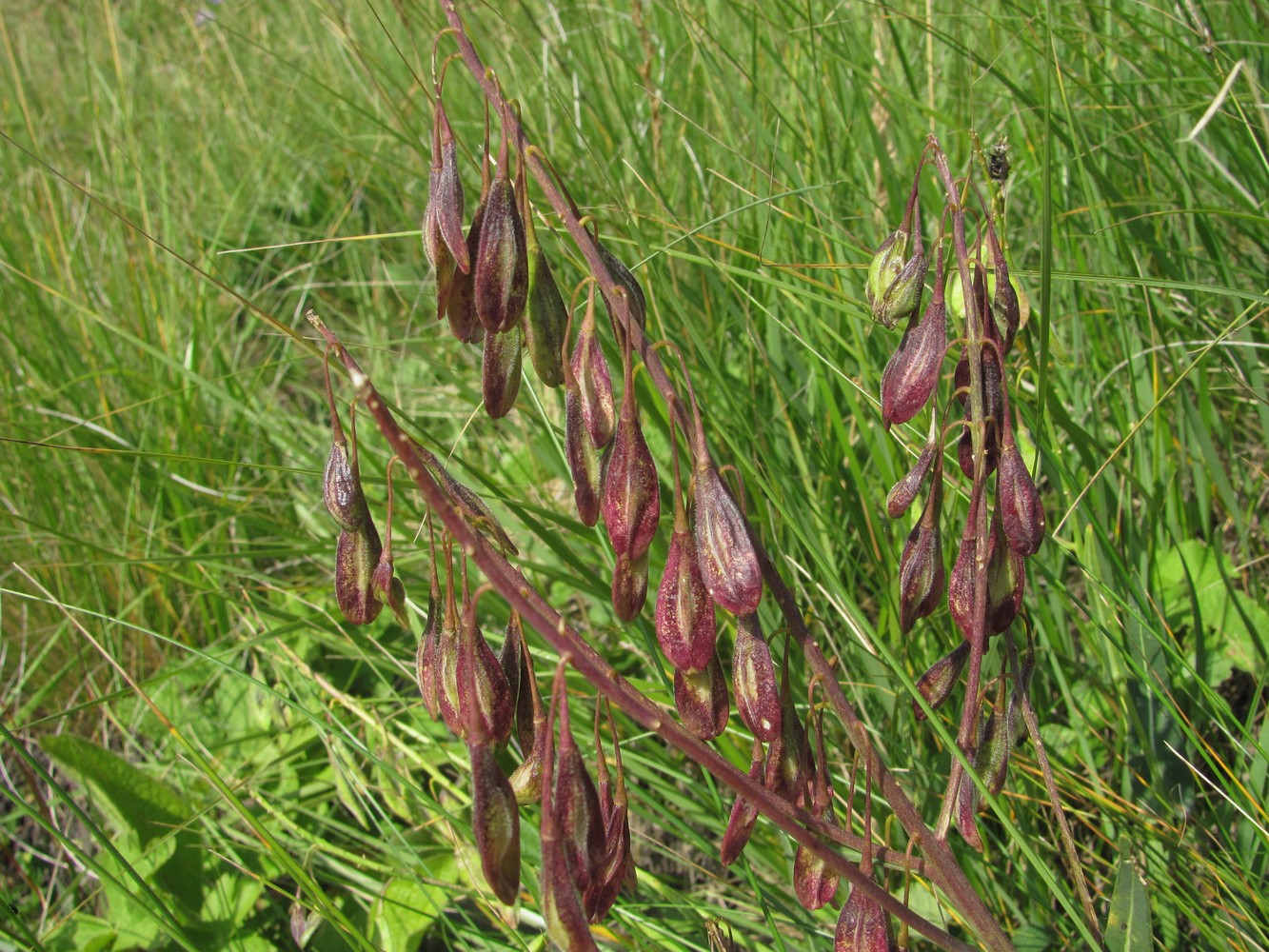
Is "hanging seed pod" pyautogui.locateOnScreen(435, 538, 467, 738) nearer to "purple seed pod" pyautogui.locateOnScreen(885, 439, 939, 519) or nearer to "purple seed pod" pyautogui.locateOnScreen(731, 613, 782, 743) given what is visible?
"purple seed pod" pyautogui.locateOnScreen(731, 613, 782, 743)

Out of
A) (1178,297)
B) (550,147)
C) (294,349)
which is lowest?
(294,349)

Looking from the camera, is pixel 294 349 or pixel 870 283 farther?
pixel 294 349

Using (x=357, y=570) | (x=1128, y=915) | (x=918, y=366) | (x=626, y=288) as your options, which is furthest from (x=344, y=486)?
Result: (x=1128, y=915)

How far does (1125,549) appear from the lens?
1.65 metres

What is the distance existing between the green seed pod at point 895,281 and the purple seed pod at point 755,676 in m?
0.36

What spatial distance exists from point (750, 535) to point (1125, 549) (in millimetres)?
998

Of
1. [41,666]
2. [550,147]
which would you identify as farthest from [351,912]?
[550,147]

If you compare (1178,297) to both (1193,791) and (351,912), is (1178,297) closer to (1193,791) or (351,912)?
(1193,791)

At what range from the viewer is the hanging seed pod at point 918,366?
3.48 ft

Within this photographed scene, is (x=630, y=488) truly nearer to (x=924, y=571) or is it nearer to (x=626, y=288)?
(x=626, y=288)

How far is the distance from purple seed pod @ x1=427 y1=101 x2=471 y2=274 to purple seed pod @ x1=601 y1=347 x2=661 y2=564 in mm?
199

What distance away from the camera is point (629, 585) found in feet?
3.19

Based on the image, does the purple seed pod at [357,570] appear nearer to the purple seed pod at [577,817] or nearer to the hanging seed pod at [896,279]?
the purple seed pod at [577,817]

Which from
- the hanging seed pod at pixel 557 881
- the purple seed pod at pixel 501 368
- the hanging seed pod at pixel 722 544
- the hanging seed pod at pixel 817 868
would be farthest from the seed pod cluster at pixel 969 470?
the hanging seed pod at pixel 557 881
